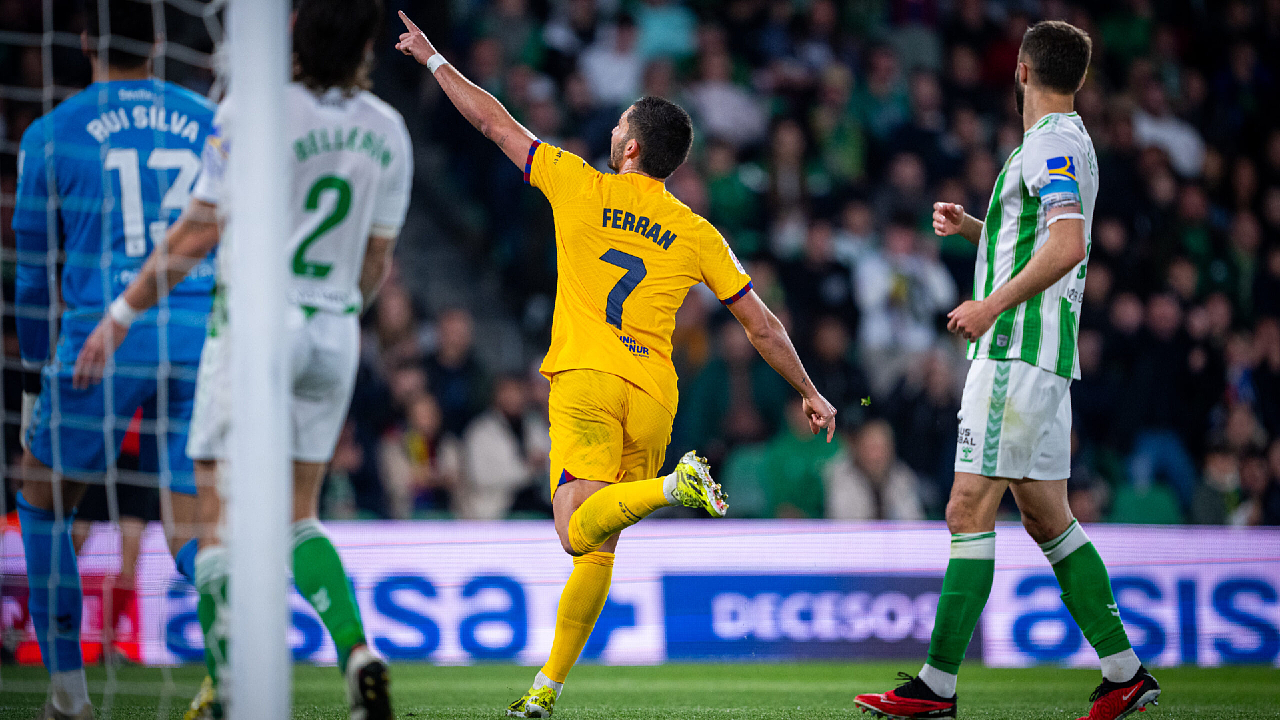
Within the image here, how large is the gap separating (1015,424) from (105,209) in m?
3.18

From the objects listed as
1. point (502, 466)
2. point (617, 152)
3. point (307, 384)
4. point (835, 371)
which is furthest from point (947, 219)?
point (835, 371)

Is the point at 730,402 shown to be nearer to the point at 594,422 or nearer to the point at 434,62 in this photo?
the point at 594,422

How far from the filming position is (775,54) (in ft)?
40.9

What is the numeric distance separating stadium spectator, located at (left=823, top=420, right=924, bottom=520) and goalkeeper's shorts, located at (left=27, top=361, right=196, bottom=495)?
5927mm

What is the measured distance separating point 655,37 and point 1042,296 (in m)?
8.71

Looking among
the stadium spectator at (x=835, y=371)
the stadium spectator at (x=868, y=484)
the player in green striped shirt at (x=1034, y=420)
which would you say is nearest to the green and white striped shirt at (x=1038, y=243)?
the player in green striped shirt at (x=1034, y=420)

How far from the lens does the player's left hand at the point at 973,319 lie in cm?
391

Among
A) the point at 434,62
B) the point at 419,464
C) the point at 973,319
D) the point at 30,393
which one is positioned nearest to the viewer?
the point at 973,319

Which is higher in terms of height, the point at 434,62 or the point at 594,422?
the point at 434,62

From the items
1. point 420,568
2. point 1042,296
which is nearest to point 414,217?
point 420,568

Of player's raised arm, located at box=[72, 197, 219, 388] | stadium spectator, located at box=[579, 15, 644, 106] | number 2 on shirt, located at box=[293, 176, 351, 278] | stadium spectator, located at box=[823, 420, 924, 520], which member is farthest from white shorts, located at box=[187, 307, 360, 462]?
stadium spectator, located at box=[579, 15, 644, 106]

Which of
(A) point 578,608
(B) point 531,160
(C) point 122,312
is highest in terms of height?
(B) point 531,160

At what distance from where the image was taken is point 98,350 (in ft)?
11.9

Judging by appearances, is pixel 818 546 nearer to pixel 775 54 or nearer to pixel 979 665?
pixel 979 665
